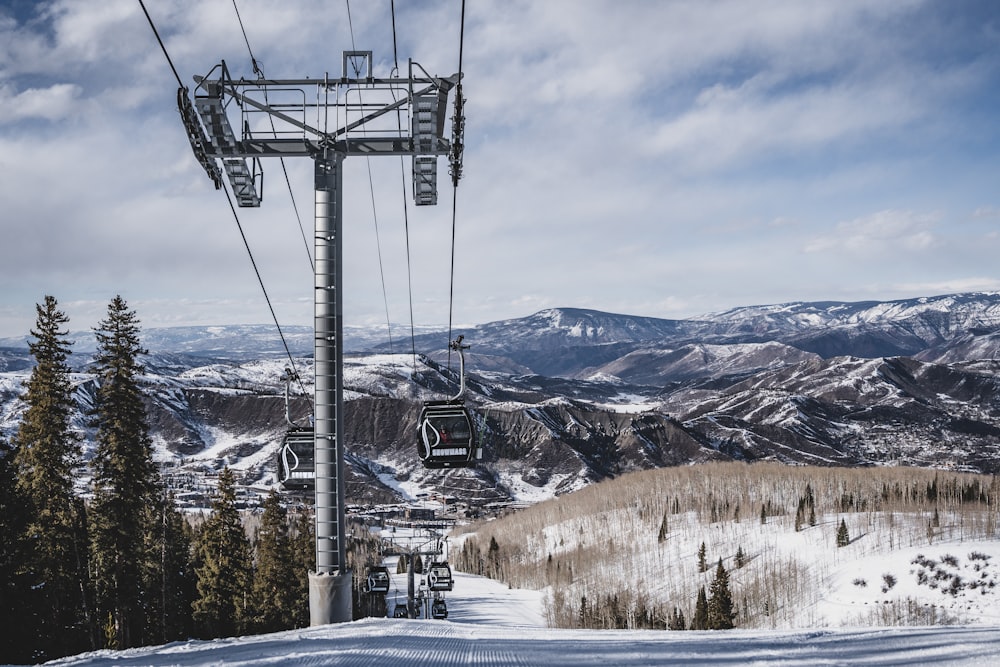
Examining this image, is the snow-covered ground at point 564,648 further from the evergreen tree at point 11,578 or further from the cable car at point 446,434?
the evergreen tree at point 11,578

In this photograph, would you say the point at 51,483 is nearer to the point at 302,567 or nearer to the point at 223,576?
the point at 223,576

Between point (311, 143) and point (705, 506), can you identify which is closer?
point (311, 143)

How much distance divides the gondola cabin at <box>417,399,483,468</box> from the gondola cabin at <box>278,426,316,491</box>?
2.79 metres

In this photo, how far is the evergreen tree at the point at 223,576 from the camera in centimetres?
3638

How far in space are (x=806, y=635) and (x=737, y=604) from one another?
200 ft

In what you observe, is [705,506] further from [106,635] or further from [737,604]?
[106,635]

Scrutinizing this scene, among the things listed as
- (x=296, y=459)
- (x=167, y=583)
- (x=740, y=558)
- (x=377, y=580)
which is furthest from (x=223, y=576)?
(x=740, y=558)

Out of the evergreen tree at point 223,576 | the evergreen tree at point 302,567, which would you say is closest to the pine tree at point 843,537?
the evergreen tree at point 302,567

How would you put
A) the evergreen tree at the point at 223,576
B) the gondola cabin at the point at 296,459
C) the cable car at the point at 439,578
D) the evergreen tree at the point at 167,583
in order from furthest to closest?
the cable car at the point at 439,578
the evergreen tree at the point at 167,583
the evergreen tree at the point at 223,576
the gondola cabin at the point at 296,459

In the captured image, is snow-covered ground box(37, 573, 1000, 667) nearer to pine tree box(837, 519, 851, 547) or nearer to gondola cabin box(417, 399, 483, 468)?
gondola cabin box(417, 399, 483, 468)

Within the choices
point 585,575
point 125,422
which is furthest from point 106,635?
point 585,575

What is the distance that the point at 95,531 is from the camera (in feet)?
98.8

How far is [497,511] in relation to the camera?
193250mm

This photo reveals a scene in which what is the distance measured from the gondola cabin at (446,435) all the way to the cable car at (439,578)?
25902mm
